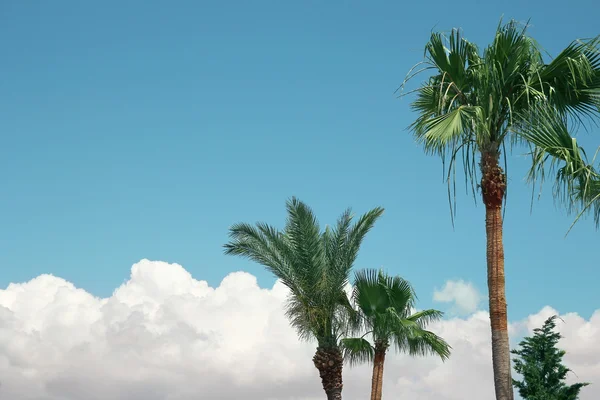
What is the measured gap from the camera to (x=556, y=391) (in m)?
28.1

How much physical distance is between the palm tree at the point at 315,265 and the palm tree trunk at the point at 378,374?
3.89ft

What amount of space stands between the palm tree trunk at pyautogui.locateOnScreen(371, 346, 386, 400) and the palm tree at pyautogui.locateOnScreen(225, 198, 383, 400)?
1186 mm

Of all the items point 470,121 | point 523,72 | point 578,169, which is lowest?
point 578,169

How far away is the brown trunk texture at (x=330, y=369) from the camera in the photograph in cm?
2619

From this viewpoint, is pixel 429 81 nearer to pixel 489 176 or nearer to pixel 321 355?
pixel 489 176

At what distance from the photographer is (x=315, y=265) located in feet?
86.9

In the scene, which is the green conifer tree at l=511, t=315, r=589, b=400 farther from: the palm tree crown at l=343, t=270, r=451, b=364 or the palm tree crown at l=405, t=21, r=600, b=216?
the palm tree crown at l=405, t=21, r=600, b=216

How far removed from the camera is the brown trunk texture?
26188 mm

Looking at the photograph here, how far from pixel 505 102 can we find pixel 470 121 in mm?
987

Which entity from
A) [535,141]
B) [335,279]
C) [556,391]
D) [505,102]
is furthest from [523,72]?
[556,391]

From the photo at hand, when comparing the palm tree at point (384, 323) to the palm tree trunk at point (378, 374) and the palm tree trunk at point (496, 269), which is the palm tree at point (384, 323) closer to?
the palm tree trunk at point (378, 374)

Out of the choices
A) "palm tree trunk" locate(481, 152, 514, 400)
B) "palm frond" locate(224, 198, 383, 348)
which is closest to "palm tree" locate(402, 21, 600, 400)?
"palm tree trunk" locate(481, 152, 514, 400)

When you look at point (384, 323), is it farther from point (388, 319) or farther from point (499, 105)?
point (499, 105)

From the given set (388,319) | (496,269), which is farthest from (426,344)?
(496,269)
